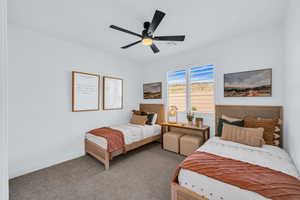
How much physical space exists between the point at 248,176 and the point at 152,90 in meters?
3.26

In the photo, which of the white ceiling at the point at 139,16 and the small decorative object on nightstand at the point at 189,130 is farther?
the small decorative object on nightstand at the point at 189,130

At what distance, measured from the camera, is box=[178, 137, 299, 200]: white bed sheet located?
1.17 metres

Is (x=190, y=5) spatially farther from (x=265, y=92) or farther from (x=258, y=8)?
(x=265, y=92)

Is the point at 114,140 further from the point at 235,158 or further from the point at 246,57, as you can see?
the point at 246,57

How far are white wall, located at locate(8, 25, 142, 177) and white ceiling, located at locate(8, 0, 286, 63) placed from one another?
1.06ft

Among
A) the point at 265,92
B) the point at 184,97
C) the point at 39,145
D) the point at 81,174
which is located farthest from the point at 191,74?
the point at 39,145

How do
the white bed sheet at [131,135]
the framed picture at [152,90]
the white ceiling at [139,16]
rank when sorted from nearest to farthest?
the white ceiling at [139,16]
the white bed sheet at [131,135]
the framed picture at [152,90]

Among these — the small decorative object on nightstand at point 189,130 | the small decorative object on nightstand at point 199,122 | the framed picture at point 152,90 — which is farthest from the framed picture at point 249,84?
the framed picture at point 152,90

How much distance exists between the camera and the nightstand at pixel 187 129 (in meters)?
2.91

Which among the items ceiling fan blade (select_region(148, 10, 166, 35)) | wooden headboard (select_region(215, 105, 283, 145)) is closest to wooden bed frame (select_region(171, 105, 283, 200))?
wooden headboard (select_region(215, 105, 283, 145))

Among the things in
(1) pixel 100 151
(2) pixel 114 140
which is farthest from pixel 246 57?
(1) pixel 100 151

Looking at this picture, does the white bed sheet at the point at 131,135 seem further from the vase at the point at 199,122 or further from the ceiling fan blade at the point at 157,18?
the ceiling fan blade at the point at 157,18

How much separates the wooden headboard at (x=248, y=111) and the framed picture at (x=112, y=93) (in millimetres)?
2673

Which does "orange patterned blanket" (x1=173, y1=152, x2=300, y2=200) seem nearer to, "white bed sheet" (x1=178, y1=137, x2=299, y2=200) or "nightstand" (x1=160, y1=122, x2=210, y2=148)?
"white bed sheet" (x1=178, y1=137, x2=299, y2=200)
